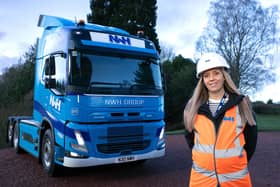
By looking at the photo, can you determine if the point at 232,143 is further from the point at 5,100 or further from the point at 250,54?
the point at 250,54

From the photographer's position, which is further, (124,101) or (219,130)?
(124,101)

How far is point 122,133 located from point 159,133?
3.13ft

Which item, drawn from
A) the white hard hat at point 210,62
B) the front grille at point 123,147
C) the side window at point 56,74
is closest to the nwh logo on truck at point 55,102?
the side window at point 56,74

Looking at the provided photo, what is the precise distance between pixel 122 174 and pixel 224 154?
481 cm

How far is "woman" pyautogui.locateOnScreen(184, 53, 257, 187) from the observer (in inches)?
94.3

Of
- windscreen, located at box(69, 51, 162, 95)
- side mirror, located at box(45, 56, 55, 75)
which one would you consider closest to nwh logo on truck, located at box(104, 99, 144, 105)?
windscreen, located at box(69, 51, 162, 95)

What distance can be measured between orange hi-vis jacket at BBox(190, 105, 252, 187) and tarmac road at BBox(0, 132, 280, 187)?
3678 mm

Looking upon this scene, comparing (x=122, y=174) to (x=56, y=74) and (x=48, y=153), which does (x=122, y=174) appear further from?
(x=56, y=74)

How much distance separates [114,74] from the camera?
20.1 feet

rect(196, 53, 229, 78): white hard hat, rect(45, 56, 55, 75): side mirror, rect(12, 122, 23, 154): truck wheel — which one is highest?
rect(45, 56, 55, 75): side mirror

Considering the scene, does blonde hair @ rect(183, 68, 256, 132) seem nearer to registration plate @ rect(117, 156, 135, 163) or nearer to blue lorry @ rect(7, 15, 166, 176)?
blue lorry @ rect(7, 15, 166, 176)

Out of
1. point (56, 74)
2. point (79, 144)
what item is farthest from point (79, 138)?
point (56, 74)

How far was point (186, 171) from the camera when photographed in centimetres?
719

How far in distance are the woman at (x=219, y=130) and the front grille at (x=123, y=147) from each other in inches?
139
